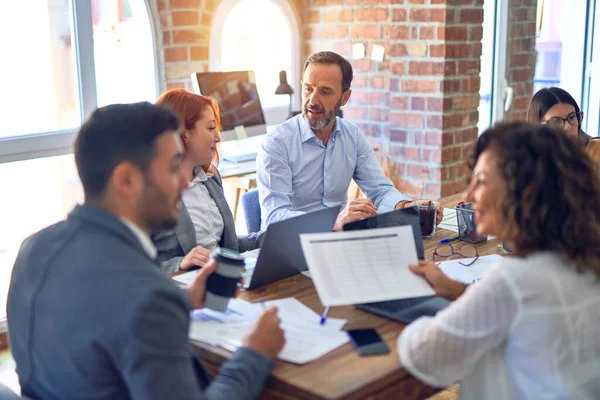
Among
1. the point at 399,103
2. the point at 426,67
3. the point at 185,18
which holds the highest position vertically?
the point at 185,18

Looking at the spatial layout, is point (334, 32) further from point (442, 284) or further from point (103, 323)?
point (103, 323)

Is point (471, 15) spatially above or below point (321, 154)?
above

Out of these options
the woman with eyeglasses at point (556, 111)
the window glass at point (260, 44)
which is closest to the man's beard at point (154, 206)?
the woman with eyeglasses at point (556, 111)

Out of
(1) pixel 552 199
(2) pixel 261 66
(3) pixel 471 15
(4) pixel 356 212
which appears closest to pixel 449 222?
(4) pixel 356 212

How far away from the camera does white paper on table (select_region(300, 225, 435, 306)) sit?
1.73 metres

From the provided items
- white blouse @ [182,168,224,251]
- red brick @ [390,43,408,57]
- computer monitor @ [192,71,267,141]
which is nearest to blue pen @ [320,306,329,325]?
white blouse @ [182,168,224,251]

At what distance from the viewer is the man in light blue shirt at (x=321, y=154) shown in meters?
2.94

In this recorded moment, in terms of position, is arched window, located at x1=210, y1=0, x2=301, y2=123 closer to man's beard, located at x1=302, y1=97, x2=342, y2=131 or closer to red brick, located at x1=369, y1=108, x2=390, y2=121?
red brick, located at x1=369, y1=108, x2=390, y2=121

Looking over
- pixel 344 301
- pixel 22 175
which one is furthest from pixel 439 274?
pixel 22 175

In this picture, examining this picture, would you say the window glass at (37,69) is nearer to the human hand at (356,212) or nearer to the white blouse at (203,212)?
the white blouse at (203,212)

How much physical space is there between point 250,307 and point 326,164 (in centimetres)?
126

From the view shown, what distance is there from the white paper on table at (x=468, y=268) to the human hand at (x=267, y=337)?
632 millimetres

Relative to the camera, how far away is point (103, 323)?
125cm

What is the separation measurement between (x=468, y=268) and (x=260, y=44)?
8.99ft
